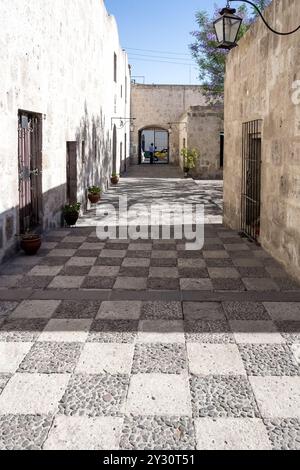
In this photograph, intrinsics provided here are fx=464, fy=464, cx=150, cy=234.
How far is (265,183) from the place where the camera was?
7.08 m

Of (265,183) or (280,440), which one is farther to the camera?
(265,183)

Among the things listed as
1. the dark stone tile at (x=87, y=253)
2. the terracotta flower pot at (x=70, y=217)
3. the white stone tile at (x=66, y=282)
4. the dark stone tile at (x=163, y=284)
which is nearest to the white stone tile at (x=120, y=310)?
the dark stone tile at (x=163, y=284)

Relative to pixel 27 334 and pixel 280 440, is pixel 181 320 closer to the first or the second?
pixel 27 334

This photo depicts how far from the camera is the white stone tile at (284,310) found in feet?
14.4

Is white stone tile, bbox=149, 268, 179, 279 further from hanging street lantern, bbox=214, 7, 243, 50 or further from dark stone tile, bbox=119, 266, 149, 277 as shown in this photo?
hanging street lantern, bbox=214, 7, 243, 50

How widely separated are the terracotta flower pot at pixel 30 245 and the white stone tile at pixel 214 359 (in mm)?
3832

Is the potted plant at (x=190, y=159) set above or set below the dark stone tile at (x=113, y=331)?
above

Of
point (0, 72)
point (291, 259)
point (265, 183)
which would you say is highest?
point (0, 72)

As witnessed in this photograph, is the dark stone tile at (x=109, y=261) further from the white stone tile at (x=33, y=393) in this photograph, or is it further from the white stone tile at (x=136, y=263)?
the white stone tile at (x=33, y=393)

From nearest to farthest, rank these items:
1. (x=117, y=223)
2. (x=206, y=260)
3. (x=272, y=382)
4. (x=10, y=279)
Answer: (x=272, y=382) < (x=10, y=279) < (x=206, y=260) < (x=117, y=223)

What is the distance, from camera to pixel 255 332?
4.01 metres

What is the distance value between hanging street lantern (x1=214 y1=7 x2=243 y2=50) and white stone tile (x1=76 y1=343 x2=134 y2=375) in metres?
5.44

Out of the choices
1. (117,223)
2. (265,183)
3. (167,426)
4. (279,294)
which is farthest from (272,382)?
(117,223)

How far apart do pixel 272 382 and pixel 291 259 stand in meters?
2.90
